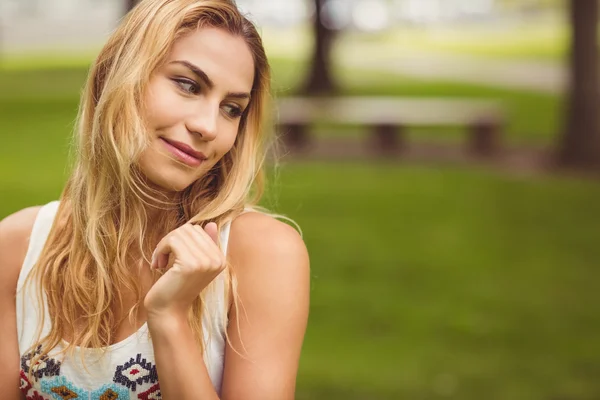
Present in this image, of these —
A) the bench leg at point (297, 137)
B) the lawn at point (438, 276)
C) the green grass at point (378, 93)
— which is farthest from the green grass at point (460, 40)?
the lawn at point (438, 276)

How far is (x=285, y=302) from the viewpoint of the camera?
254 centimetres

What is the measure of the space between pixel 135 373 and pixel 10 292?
453mm

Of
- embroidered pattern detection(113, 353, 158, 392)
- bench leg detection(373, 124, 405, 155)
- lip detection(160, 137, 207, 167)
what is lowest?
bench leg detection(373, 124, 405, 155)

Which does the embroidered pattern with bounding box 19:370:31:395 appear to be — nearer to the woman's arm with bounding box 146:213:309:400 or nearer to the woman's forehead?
the woman's arm with bounding box 146:213:309:400

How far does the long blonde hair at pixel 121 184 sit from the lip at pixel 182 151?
0.06m

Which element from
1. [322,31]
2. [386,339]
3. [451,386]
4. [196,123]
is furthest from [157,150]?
[322,31]

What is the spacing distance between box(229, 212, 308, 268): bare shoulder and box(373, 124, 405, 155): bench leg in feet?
41.7

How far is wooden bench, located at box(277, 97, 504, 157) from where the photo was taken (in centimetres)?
1488

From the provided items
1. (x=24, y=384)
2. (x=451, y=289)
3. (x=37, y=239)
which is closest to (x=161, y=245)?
(x=37, y=239)

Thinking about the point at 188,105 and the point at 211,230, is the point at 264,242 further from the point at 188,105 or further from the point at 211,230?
the point at 188,105

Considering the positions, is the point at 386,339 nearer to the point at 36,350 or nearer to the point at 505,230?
the point at 505,230

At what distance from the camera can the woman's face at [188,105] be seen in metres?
2.47

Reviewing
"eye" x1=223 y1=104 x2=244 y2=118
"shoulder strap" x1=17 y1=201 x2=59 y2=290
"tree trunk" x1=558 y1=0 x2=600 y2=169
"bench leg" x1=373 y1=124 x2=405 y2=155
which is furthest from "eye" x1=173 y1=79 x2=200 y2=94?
"bench leg" x1=373 y1=124 x2=405 y2=155

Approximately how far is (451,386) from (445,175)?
7142 millimetres
